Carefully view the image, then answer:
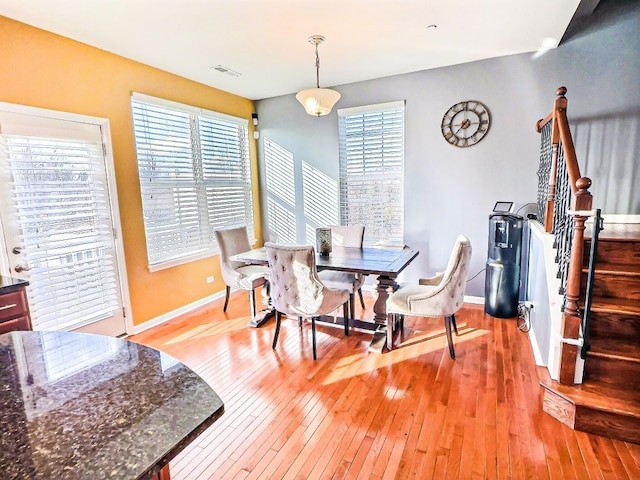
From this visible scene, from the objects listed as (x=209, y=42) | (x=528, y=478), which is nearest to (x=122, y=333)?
(x=209, y=42)

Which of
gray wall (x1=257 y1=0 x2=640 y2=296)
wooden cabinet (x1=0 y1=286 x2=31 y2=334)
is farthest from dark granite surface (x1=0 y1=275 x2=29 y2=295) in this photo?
gray wall (x1=257 y1=0 x2=640 y2=296)

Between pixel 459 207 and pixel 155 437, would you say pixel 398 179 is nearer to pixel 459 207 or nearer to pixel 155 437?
pixel 459 207

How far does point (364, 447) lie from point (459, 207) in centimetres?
304

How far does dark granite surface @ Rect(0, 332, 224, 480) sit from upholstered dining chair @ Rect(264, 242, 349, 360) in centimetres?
159

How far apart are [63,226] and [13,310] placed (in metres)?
0.94

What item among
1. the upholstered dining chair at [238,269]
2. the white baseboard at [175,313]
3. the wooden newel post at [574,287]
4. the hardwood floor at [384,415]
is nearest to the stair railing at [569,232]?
the wooden newel post at [574,287]


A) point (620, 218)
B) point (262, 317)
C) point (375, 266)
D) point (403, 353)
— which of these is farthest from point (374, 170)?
point (620, 218)

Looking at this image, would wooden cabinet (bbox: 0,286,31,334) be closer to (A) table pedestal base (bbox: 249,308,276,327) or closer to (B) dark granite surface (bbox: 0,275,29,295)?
(B) dark granite surface (bbox: 0,275,29,295)

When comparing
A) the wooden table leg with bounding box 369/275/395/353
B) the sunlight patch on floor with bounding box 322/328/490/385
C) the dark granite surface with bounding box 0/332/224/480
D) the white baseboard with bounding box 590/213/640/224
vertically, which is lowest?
the sunlight patch on floor with bounding box 322/328/490/385

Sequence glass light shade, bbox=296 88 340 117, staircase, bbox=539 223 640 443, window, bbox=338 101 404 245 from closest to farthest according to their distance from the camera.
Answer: staircase, bbox=539 223 640 443 < glass light shade, bbox=296 88 340 117 < window, bbox=338 101 404 245

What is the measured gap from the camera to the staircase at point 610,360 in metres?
1.94

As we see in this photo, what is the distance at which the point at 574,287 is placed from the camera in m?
2.06

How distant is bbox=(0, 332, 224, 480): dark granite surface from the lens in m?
0.71

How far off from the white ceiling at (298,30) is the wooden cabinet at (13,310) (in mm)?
2012
